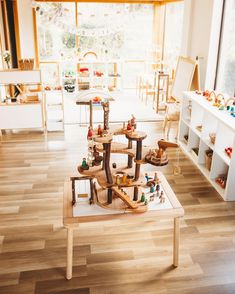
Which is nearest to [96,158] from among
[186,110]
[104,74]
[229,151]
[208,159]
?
[229,151]

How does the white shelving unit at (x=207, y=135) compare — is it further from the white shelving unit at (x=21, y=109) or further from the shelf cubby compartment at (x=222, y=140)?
the white shelving unit at (x=21, y=109)

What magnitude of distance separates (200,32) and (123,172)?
3.67 meters

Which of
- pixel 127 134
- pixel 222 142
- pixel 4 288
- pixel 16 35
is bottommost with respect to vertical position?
pixel 4 288

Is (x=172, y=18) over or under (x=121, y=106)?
over

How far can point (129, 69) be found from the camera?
835 centimetres

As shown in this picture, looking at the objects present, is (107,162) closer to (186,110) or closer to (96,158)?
(96,158)

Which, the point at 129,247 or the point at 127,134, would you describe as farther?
the point at 129,247

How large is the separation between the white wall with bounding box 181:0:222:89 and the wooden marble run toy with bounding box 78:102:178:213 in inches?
120

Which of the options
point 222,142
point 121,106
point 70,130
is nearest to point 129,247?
point 222,142

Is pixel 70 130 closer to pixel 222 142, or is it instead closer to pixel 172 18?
pixel 222 142

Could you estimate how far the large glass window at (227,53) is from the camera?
460cm

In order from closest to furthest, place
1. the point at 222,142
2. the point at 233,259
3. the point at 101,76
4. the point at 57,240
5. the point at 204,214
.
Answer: the point at 233,259 → the point at 57,240 → the point at 204,214 → the point at 222,142 → the point at 101,76

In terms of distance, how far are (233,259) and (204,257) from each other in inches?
9.1

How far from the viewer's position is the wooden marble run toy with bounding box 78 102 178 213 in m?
2.26
